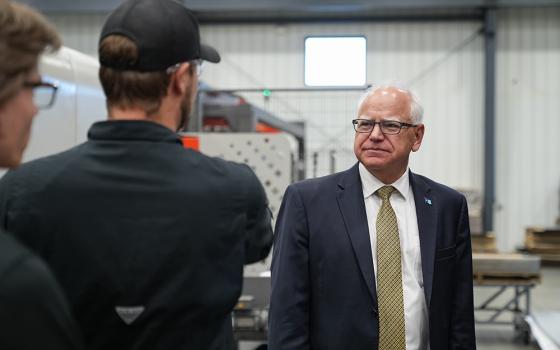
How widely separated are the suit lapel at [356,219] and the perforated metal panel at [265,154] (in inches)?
61.3

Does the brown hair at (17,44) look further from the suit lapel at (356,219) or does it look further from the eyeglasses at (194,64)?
the suit lapel at (356,219)

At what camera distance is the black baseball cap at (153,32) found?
1197 millimetres

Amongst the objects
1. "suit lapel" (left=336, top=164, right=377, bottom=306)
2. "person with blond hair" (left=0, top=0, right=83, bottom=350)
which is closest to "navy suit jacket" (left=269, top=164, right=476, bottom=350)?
"suit lapel" (left=336, top=164, right=377, bottom=306)

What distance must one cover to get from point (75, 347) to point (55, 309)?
70mm

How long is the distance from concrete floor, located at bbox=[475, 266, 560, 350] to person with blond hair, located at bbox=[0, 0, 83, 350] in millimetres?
5582

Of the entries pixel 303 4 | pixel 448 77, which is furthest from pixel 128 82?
pixel 448 77

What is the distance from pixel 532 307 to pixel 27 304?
7652 mm

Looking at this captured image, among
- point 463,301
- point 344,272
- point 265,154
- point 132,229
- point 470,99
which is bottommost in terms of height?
point 463,301

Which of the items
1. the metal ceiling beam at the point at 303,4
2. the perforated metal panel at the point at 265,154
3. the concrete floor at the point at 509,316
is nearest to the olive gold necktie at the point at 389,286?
the perforated metal panel at the point at 265,154

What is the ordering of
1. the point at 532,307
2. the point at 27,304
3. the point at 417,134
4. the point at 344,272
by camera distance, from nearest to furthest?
1. the point at 27,304
2. the point at 344,272
3. the point at 417,134
4. the point at 532,307

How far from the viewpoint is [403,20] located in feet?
37.8

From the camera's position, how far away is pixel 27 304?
754mm

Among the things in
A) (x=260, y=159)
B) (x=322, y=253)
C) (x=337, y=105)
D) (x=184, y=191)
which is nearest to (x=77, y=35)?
(x=337, y=105)

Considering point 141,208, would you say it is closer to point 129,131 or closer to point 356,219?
point 129,131
